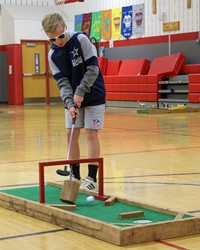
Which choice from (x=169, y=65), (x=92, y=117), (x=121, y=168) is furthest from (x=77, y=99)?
(x=169, y=65)

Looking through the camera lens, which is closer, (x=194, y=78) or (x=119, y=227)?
(x=119, y=227)

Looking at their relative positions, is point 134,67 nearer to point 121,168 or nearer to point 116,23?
A: point 116,23

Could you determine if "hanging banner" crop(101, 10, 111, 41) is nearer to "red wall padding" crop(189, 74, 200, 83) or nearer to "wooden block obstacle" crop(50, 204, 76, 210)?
"red wall padding" crop(189, 74, 200, 83)

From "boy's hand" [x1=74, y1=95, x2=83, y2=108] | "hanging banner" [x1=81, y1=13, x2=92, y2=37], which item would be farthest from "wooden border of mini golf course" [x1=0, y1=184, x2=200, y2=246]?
"hanging banner" [x1=81, y1=13, x2=92, y2=37]

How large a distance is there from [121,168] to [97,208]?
1814 millimetres

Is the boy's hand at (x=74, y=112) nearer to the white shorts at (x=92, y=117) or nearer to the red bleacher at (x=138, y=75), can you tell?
the white shorts at (x=92, y=117)

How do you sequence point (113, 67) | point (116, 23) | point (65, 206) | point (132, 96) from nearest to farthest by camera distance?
point (65, 206)
point (132, 96)
point (113, 67)
point (116, 23)

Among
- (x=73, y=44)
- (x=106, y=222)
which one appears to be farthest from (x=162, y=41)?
(x=106, y=222)

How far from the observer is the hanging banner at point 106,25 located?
59.8 ft

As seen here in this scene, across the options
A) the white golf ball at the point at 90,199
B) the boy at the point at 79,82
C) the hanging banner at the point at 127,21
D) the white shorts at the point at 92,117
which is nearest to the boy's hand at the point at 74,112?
the boy at the point at 79,82

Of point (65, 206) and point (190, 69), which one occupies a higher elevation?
point (190, 69)

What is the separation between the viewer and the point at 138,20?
17.1 metres

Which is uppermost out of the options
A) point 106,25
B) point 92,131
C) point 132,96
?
point 106,25

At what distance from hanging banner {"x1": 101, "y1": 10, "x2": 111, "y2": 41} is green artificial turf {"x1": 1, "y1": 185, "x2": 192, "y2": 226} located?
1452cm
